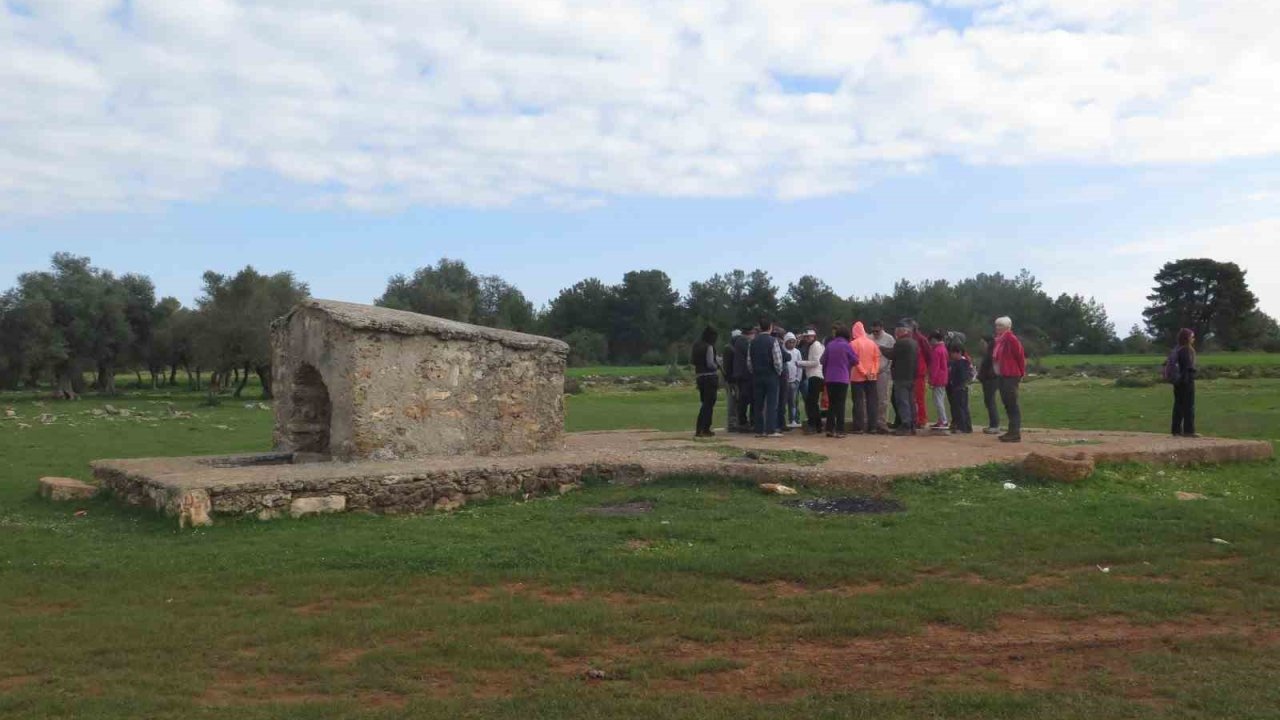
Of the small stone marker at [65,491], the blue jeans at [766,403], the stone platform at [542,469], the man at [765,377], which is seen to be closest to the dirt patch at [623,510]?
the stone platform at [542,469]

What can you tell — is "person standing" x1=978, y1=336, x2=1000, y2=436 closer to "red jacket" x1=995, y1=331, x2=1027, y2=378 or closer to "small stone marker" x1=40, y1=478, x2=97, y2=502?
"red jacket" x1=995, y1=331, x2=1027, y2=378

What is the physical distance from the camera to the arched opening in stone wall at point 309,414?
14.2 m

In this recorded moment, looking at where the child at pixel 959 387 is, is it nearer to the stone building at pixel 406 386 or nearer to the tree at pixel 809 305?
the stone building at pixel 406 386

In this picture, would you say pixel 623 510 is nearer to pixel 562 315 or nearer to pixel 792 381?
pixel 792 381

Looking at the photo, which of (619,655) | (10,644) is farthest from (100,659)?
(619,655)

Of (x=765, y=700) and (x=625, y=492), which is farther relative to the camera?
(x=625, y=492)

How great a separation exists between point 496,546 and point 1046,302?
80.3 metres

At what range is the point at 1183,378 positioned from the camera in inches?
573

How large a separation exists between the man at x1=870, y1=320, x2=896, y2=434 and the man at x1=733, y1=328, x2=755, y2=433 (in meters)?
2.04

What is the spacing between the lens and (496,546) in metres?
8.83

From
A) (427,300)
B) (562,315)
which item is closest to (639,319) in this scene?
(562,315)

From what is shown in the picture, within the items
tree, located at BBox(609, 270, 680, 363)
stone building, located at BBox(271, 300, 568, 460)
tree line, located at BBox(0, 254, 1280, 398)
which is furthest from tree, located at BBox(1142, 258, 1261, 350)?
stone building, located at BBox(271, 300, 568, 460)

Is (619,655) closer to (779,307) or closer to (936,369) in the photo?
(936,369)

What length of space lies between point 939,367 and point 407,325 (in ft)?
28.3
